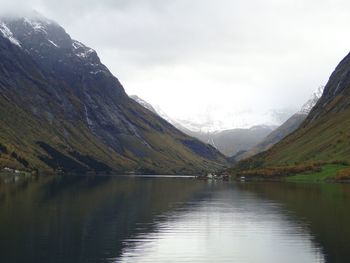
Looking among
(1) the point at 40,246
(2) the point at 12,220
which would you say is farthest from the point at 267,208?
(1) the point at 40,246

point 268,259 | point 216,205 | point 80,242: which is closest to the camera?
point 268,259

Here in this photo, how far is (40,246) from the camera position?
201 ft

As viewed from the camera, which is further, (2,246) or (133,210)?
(133,210)

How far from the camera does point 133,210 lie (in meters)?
110

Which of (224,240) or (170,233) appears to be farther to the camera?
(170,233)

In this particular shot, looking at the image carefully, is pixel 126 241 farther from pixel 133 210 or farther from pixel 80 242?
Result: pixel 133 210

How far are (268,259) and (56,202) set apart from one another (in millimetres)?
72795

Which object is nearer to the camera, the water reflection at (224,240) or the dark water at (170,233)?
the dark water at (170,233)

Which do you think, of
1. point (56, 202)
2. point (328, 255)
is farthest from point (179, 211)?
point (328, 255)

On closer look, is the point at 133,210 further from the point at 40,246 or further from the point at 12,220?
the point at 40,246

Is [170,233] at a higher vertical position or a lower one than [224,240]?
higher

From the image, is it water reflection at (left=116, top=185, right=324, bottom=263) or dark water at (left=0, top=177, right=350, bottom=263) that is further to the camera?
water reflection at (left=116, top=185, right=324, bottom=263)

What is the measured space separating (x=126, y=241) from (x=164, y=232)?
10462 mm

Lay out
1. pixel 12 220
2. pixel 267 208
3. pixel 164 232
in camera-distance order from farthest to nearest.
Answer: pixel 267 208
pixel 12 220
pixel 164 232
